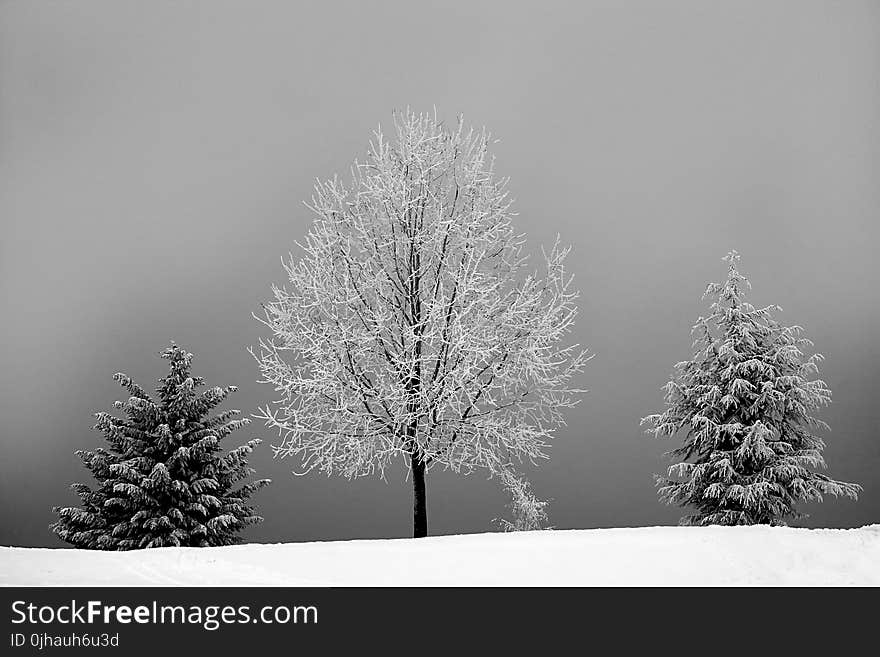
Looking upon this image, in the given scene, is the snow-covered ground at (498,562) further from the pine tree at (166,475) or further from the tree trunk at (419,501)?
the pine tree at (166,475)

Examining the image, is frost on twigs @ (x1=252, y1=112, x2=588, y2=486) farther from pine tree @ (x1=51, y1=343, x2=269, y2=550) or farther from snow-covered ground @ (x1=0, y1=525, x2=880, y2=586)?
pine tree @ (x1=51, y1=343, x2=269, y2=550)

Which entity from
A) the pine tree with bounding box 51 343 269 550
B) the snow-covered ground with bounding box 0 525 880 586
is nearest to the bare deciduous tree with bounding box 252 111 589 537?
the snow-covered ground with bounding box 0 525 880 586

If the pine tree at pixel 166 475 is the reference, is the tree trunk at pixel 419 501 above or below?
below

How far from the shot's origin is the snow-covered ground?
962cm

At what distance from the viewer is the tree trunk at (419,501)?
13.2 meters

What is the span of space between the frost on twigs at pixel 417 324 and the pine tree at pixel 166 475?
18.5ft

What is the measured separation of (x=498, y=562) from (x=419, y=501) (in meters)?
3.29

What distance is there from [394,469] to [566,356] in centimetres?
319

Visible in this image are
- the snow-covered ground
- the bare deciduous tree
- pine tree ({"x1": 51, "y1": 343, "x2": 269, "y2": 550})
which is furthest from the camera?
pine tree ({"x1": 51, "y1": 343, "x2": 269, "y2": 550})

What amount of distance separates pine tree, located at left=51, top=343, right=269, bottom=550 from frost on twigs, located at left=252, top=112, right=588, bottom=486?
563 cm

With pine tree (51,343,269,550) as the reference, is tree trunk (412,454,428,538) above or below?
below

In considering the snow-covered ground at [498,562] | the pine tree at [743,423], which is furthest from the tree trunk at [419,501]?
the pine tree at [743,423]

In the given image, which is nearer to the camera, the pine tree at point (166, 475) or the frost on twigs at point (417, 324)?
the frost on twigs at point (417, 324)

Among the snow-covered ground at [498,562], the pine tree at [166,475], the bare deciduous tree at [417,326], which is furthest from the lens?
the pine tree at [166,475]
